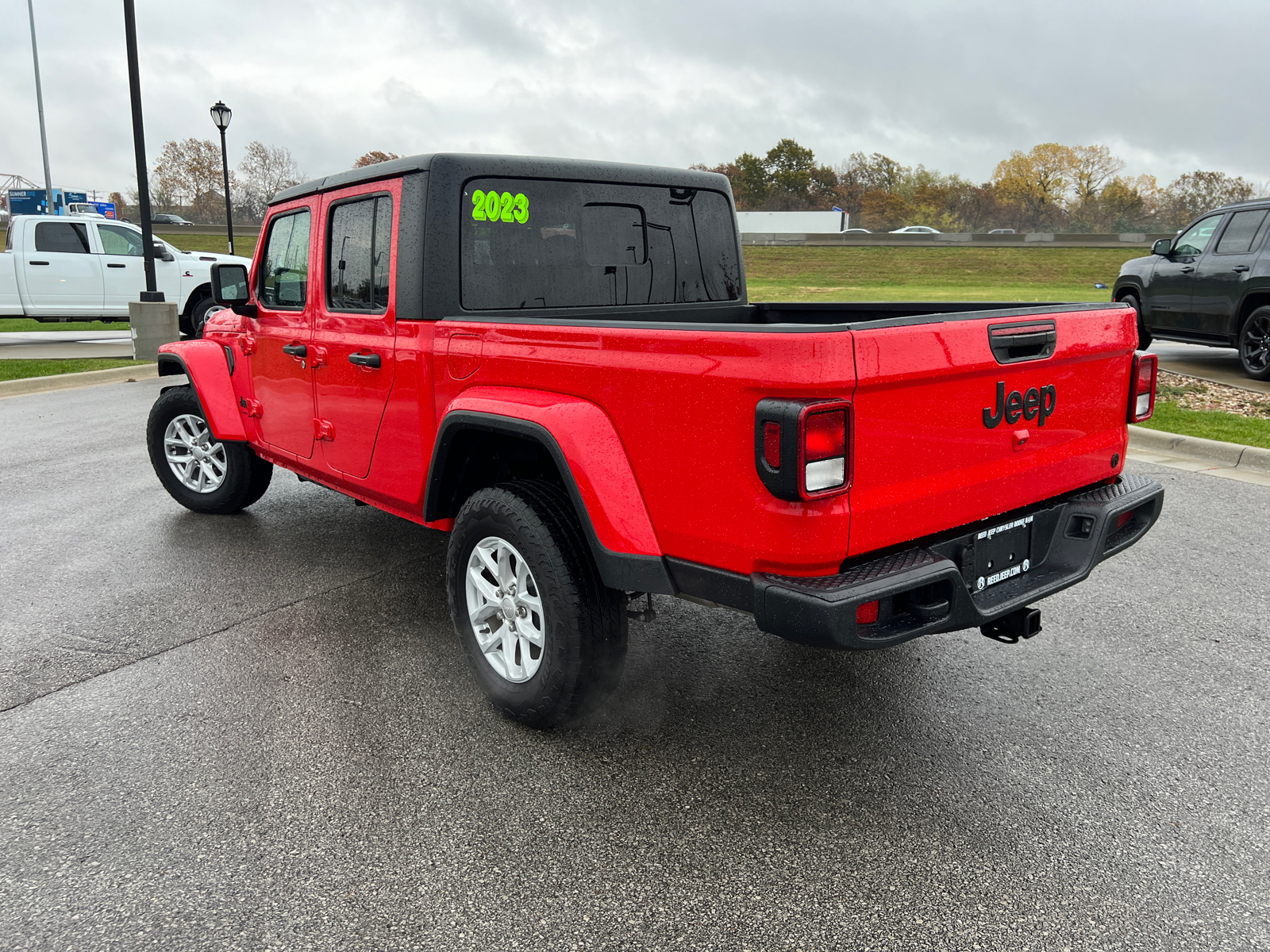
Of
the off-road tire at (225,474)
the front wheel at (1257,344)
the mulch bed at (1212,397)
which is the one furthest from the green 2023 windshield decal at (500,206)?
the front wheel at (1257,344)

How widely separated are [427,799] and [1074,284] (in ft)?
98.1

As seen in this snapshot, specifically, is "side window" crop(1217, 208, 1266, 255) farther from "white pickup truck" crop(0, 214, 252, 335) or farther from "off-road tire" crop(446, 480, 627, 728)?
"white pickup truck" crop(0, 214, 252, 335)

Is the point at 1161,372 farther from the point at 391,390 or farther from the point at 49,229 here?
the point at 49,229

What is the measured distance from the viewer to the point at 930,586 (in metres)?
2.60

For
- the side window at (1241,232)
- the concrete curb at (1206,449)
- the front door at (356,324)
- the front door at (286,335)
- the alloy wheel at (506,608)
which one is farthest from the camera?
the side window at (1241,232)

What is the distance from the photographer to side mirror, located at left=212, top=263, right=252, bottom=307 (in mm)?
4797

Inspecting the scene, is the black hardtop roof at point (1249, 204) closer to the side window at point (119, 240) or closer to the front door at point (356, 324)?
the front door at point (356, 324)

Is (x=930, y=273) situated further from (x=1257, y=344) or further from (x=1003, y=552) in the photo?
(x=1003, y=552)

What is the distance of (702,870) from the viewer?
2518 mm

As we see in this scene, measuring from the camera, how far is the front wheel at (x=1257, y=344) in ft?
33.8

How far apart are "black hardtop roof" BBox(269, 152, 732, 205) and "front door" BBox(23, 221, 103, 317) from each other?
13362mm

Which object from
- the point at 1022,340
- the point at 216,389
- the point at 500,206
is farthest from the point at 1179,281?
the point at 216,389

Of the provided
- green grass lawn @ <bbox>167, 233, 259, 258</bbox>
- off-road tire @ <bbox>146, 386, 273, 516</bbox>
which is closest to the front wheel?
off-road tire @ <bbox>146, 386, 273, 516</bbox>

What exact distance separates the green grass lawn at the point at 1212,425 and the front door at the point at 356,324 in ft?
21.3
